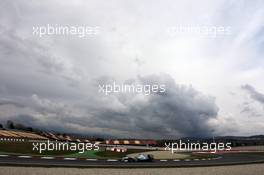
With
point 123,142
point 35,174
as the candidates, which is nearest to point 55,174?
point 35,174

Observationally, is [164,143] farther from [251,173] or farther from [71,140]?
[251,173]

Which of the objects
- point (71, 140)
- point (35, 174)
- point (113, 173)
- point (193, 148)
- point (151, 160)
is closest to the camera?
point (35, 174)

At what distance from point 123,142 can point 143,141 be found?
6.42m

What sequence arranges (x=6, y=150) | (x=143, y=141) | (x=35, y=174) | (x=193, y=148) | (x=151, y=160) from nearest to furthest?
(x=35, y=174) → (x=151, y=160) → (x=6, y=150) → (x=143, y=141) → (x=193, y=148)

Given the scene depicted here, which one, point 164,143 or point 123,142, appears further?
point 164,143

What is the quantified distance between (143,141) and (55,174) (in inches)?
2230

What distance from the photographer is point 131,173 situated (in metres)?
24.8

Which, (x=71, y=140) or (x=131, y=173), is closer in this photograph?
(x=131, y=173)

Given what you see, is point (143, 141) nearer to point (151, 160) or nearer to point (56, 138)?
point (56, 138)

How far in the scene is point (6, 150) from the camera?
1746 inches

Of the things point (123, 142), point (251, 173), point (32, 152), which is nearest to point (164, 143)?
point (123, 142)

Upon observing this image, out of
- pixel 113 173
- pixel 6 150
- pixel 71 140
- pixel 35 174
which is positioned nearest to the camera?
pixel 35 174

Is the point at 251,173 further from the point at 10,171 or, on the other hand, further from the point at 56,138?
the point at 56,138

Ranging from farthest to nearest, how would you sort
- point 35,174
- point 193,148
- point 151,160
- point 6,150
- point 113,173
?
point 193,148, point 6,150, point 151,160, point 113,173, point 35,174
